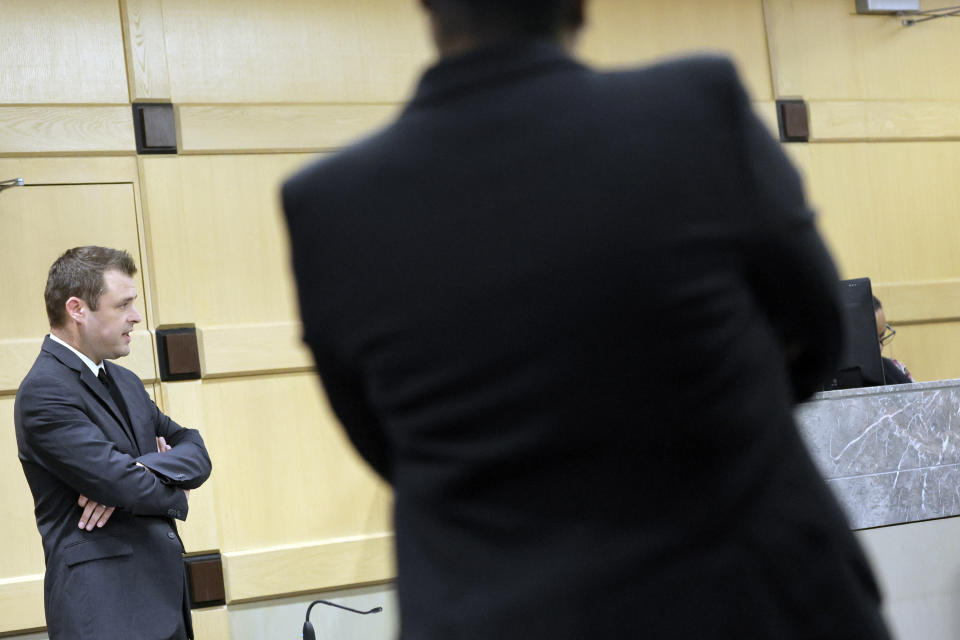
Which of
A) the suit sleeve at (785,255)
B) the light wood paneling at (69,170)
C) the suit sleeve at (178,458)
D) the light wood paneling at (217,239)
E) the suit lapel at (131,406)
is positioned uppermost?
the light wood paneling at (69,170)

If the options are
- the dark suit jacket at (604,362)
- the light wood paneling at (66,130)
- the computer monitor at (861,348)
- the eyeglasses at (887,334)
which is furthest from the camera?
the eyeglasses at (887,334)

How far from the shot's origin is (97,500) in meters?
2.96

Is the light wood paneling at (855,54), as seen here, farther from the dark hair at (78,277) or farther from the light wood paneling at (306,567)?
the dark hair at (78,277)

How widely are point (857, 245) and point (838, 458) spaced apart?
226 centimetres

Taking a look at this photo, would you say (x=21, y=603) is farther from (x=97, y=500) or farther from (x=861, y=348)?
(x=861, y=348)

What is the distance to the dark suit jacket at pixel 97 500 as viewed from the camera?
2.92 meters

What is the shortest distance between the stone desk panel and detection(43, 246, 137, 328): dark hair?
2018 mm

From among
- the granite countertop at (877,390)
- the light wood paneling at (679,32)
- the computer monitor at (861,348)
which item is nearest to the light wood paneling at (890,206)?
the light wood paneling at (679,32)

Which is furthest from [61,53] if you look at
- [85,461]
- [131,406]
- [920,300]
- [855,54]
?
[920,300]

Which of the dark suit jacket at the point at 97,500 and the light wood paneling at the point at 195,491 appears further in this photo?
the light wood paneling at the point at 195,491

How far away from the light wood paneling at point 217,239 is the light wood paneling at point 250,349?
5 centimetres

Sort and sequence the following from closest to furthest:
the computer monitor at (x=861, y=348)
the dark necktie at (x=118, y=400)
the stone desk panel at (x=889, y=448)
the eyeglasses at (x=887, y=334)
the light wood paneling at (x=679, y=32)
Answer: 1. the dark necktie at (x=118, y=400)
2. the stone desk panel at (x=889, y=448)
3. the computer monitor at (x=861, y=348)
4. the light wood paneling at (x=679, y=32)
5. the eyeglasses at (x=887, y=334)

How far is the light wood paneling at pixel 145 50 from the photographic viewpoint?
4.42m

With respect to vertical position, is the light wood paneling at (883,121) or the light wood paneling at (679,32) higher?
the light wood paneling at (679,32)
